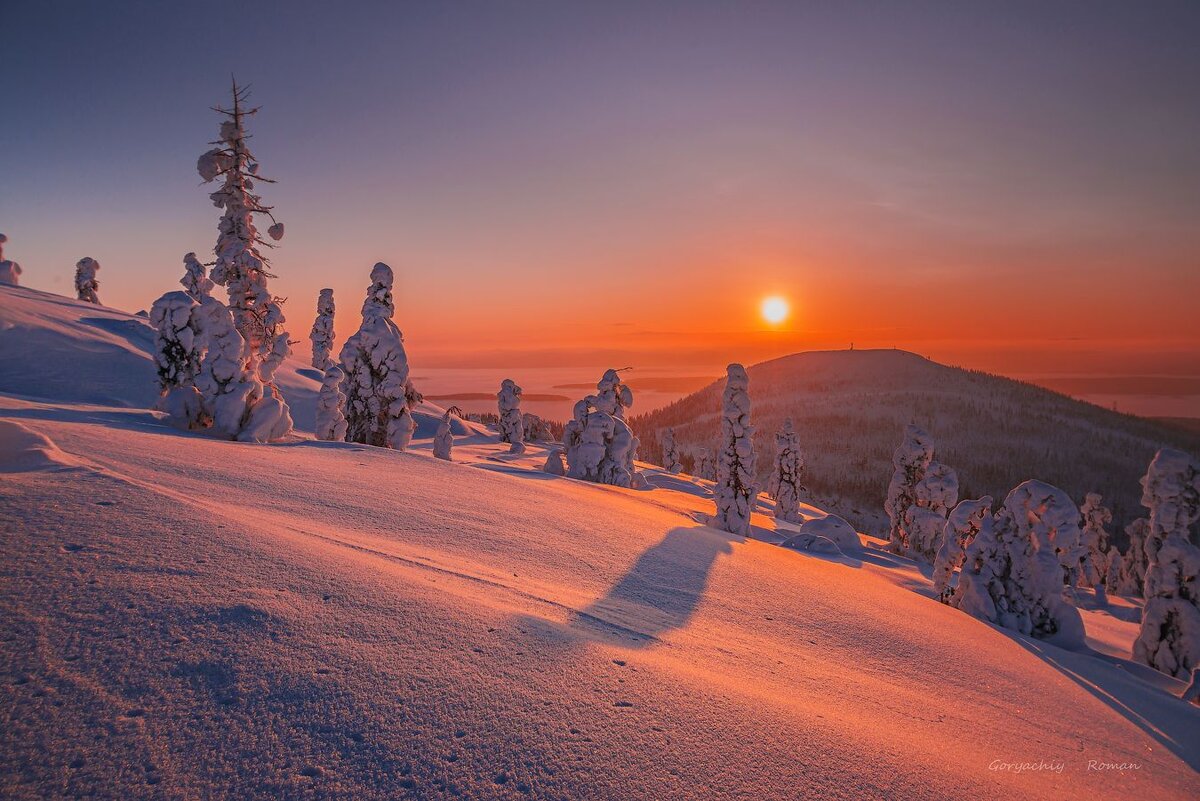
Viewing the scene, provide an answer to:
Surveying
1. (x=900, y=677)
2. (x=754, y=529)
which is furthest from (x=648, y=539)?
(x=754, y=529)

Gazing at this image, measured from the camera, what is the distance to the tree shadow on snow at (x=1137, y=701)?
5.11 meters

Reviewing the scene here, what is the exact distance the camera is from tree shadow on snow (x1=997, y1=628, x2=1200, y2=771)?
511 cm

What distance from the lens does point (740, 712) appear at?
2.87 metres

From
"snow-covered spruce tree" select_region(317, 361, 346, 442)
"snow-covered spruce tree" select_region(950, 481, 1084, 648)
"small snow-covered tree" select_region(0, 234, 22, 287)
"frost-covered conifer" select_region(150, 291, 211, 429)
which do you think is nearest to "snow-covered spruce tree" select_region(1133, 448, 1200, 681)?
"snow-covered spruce tree" select_region(950, 481, 1084, 648)

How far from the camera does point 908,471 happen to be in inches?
1162

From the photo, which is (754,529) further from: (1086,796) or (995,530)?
(1086,796)

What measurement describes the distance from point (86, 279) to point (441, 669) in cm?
4936

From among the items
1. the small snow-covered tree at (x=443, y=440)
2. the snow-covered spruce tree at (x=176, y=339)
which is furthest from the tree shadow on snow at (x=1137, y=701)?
the small snow-covered tree at (x=443, y=440)

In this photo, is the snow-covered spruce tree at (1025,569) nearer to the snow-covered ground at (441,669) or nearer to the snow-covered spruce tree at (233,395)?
the snow-covered ground at (441,669)

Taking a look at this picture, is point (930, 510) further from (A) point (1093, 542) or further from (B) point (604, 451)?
(A) point (1093, 542)

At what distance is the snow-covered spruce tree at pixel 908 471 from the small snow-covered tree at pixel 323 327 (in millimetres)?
42549

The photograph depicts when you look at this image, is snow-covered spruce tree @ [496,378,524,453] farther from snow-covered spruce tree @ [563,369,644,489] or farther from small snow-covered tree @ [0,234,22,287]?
small snow-covered tree @ [0,234,22,287]

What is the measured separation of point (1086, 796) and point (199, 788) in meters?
4.98

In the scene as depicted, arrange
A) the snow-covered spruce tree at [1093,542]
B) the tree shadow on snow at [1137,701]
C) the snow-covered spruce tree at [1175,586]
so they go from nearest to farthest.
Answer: the tree shadow on snow at [1137,701], the snow-covered spruce tree at [1175,586], the snow-covered spruce tree at [1093,542]
